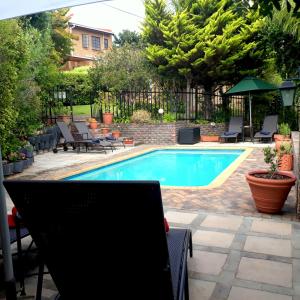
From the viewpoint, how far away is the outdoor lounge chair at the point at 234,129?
45.8 ft

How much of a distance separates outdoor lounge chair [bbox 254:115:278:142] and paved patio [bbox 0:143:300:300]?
7.88 meters

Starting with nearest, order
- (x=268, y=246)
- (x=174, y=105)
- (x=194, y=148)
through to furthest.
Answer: (x=268, y=246), (x=194, y=148), (x=174, y=105)

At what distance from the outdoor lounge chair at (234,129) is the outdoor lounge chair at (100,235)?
12.5 meters

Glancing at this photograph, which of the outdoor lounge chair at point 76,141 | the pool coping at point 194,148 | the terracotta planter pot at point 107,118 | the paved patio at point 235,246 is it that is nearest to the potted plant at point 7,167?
the pool coping at point 194,148

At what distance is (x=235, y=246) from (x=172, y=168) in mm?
6474

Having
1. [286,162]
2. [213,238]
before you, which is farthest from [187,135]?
[213,238]

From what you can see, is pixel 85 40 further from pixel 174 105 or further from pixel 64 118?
pixel 64 118

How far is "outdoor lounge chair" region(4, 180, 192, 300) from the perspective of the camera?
1.52 meters

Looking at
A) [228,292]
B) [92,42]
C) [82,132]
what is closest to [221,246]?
[228,292]

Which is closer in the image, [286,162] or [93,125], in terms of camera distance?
[286,162]

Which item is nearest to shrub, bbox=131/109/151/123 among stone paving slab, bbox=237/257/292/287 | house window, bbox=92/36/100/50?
stone paving slab, bbox=237/257/292/287

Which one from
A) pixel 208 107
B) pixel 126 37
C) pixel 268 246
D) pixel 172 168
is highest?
pixel 126 37

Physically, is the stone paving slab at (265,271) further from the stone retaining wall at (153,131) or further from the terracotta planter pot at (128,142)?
the stone retaining wall at (153,131)

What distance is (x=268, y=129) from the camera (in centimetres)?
1384
